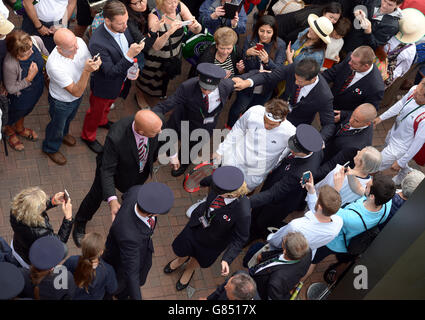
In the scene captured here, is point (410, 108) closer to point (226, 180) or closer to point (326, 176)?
point (326, 176)

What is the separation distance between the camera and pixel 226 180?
17.5ft

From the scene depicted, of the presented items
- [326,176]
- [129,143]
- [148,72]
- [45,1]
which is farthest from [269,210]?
[45,1]

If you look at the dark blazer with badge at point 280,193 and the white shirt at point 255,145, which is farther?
the white shirt at point 255,145

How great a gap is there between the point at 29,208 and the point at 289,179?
2731 mm

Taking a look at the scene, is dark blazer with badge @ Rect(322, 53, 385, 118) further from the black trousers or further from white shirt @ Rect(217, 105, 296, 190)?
the black trousers

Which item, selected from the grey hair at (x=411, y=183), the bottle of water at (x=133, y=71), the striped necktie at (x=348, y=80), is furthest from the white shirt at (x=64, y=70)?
the grey hair at (x=411, y=183)

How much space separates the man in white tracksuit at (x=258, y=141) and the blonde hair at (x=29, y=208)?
89.6 inches

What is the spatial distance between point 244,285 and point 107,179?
2002mm

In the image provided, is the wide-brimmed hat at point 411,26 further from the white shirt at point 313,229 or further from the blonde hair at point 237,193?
the blonde hair at point 237,193

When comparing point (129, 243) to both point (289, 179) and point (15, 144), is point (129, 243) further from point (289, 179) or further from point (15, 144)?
point (15, 144)

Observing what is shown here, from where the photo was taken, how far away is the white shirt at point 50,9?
6.89m

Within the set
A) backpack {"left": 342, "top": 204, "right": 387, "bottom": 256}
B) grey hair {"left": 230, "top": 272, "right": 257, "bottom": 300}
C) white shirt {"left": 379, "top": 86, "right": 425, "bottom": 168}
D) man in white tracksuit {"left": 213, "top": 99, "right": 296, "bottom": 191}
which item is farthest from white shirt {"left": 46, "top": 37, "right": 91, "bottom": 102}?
white shirt {"left": 379, "top": 86, "right": 425, "bottom": 168}

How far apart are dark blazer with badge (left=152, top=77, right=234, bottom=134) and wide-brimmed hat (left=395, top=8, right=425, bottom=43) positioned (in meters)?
2.75

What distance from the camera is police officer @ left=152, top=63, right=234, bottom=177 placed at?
631cm
